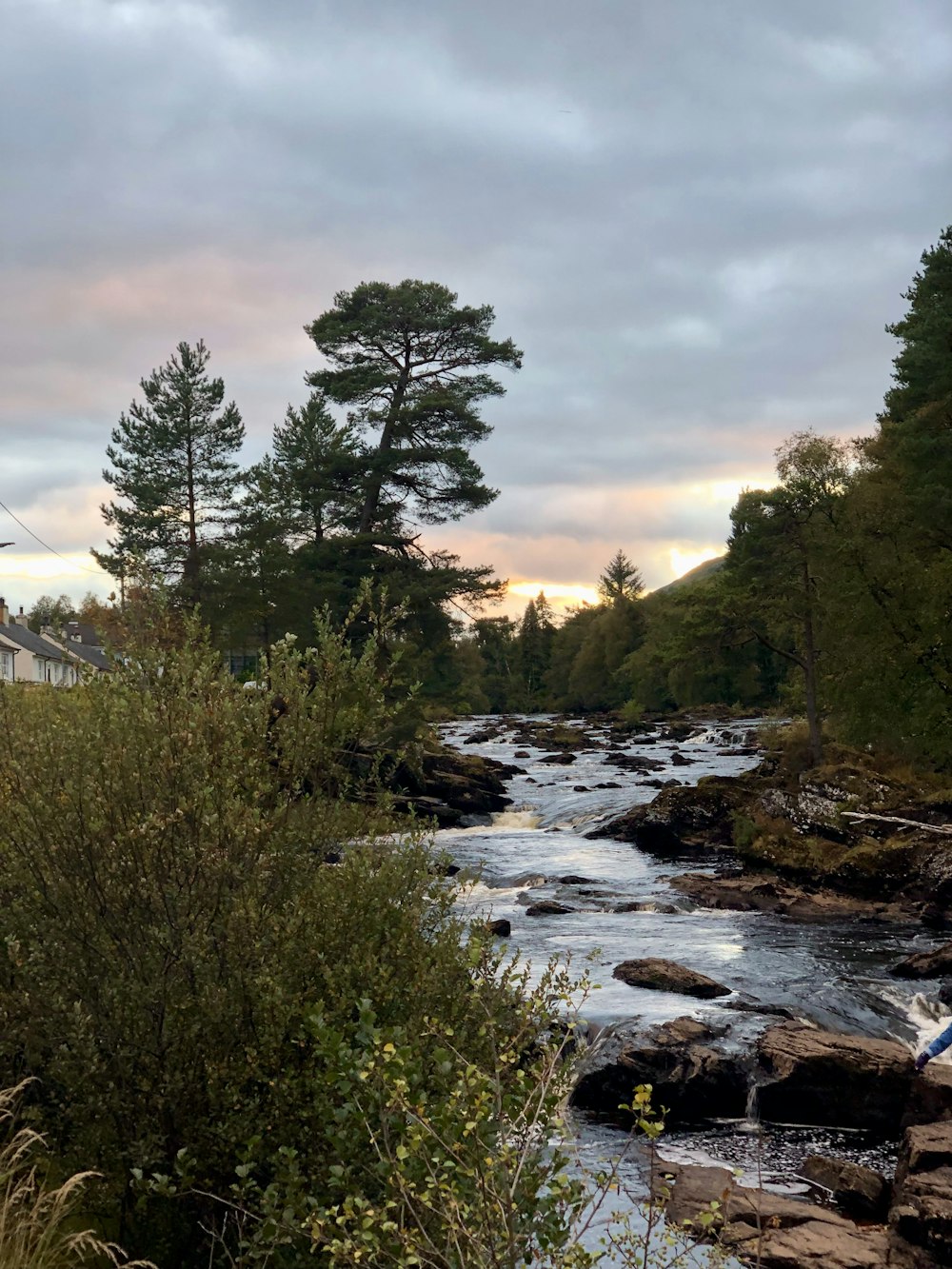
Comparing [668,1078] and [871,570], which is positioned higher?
[871,570]

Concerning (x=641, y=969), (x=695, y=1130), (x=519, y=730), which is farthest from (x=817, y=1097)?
(x=519, y=730)

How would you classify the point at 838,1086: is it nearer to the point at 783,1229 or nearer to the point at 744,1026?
the point at 744,1026

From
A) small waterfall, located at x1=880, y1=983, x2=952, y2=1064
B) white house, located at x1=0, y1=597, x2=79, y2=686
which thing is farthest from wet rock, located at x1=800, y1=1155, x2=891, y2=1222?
white house, located at x1=0, y1=597, x2=79, y2=686

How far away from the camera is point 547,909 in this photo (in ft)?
68.3

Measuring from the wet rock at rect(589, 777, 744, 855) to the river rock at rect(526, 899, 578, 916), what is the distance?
846 centimetres

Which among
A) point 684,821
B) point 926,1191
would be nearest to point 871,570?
point 684,821

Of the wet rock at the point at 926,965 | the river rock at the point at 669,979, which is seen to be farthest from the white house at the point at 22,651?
the wet rock at the point at 926,965

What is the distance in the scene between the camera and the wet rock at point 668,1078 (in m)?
11.7

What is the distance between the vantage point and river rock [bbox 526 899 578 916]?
814 inches

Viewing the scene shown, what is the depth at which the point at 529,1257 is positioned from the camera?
15.0ft

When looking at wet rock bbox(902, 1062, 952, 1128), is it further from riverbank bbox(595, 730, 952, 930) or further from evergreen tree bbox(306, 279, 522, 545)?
evergreen tree bbox(306, 279, 522, 545)

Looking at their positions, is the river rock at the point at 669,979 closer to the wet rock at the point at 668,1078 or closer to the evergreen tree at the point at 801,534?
the wet rock at the point at 668,1078

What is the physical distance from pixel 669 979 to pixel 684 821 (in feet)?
51.2

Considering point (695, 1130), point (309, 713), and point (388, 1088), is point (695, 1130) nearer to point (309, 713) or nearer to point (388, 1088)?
point (309, 713)
